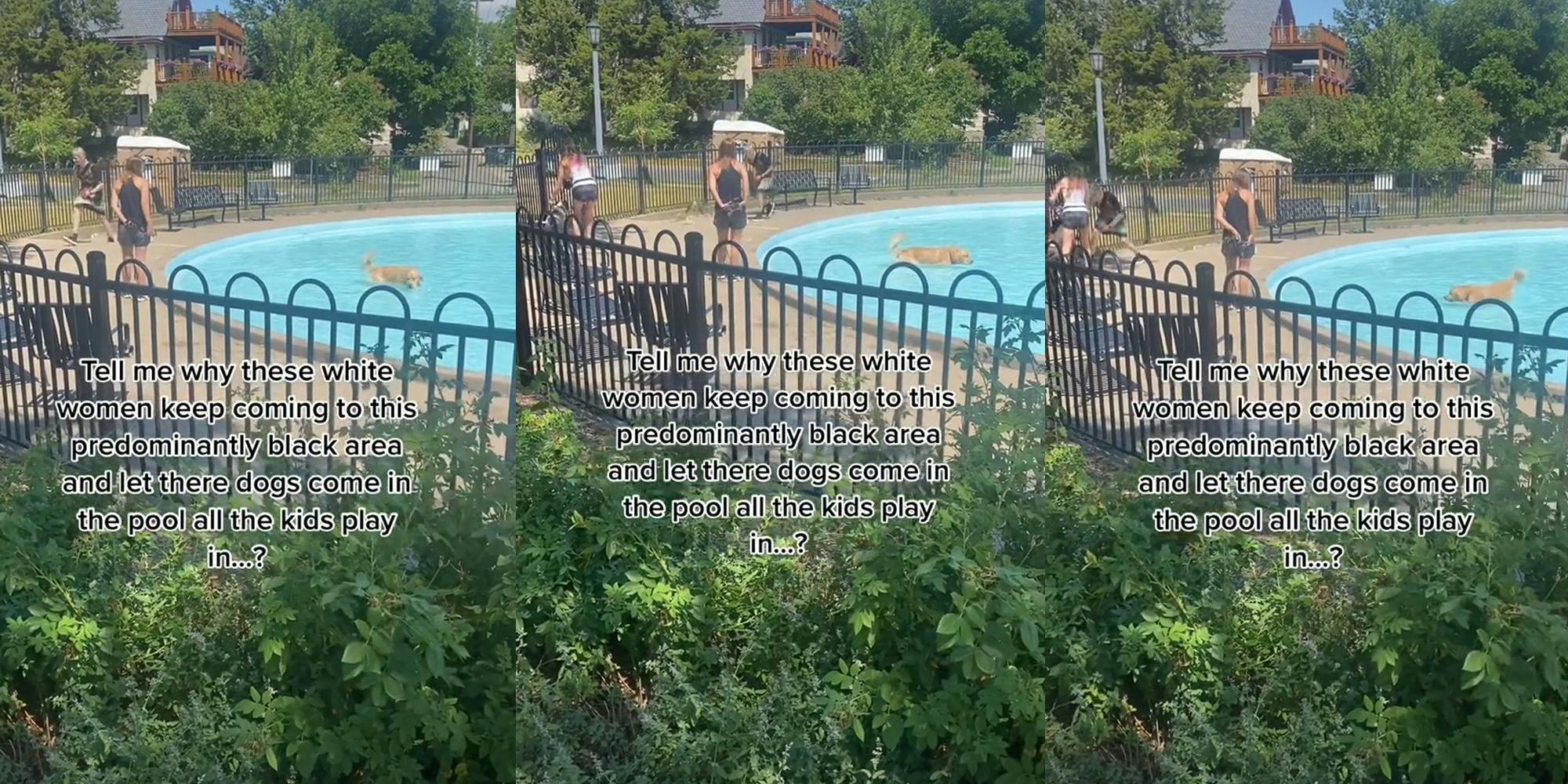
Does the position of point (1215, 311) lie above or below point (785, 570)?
above

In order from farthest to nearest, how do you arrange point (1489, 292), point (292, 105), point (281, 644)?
point (292, 105) < point (281, 644) < point (1489, 292)

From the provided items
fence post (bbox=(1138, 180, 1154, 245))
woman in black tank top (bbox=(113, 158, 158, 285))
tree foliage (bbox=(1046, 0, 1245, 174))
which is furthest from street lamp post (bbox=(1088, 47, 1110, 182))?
woman in black tank top (bbox=(113, 158, 158, 285))

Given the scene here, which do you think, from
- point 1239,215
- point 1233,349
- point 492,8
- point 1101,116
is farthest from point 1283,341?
point 492,8

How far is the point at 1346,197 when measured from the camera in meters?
4.77

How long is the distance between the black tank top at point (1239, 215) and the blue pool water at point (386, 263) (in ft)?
7.72

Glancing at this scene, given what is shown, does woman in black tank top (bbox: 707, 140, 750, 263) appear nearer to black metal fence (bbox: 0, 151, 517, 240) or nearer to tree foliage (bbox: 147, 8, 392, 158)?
black metal fence (bbox: 0, 151, 517, 240)

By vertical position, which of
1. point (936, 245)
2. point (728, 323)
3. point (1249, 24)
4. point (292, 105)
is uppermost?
point (1249, 24)

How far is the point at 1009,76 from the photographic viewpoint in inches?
188

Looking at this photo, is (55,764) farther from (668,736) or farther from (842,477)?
(842,477)

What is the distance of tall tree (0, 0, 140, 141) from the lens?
5.15 metres

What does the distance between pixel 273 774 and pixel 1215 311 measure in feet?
11.3

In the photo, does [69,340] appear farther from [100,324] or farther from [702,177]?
[702,177]

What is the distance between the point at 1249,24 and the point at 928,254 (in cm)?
129

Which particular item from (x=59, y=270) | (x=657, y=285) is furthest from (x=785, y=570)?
(x=59, y=270)
